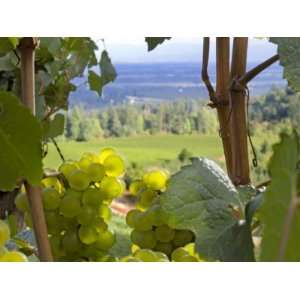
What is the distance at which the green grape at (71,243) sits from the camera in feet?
1.48

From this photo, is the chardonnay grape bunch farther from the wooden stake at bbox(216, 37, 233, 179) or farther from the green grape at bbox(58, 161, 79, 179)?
the wooden stake at bbox(216, 37, 233, 179)

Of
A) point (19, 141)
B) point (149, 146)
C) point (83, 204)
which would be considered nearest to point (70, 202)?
point (83, 204)

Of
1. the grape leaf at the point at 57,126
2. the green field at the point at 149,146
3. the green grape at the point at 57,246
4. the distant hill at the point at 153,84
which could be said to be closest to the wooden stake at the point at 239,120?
the green grape at the point at 57,246

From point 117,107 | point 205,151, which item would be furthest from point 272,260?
point 117,107

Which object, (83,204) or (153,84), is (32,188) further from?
(153,84)

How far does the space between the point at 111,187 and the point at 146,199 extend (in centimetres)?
3

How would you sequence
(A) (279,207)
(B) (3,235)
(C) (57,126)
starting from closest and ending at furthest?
(A) (279,207), (B) (3,235), (C) (57,126)

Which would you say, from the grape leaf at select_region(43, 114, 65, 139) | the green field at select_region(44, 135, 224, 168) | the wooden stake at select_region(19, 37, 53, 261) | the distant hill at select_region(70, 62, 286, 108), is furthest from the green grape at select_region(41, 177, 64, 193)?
the green field at select_region(44, 135, 224, 168)

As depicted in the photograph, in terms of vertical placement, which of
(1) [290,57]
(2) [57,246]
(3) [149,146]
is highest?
(1) [290,57]

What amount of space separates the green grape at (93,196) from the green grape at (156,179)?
0.04 meters

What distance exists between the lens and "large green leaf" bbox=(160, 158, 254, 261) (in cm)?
27

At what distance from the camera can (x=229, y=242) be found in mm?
273

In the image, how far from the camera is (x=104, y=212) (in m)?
0.47
